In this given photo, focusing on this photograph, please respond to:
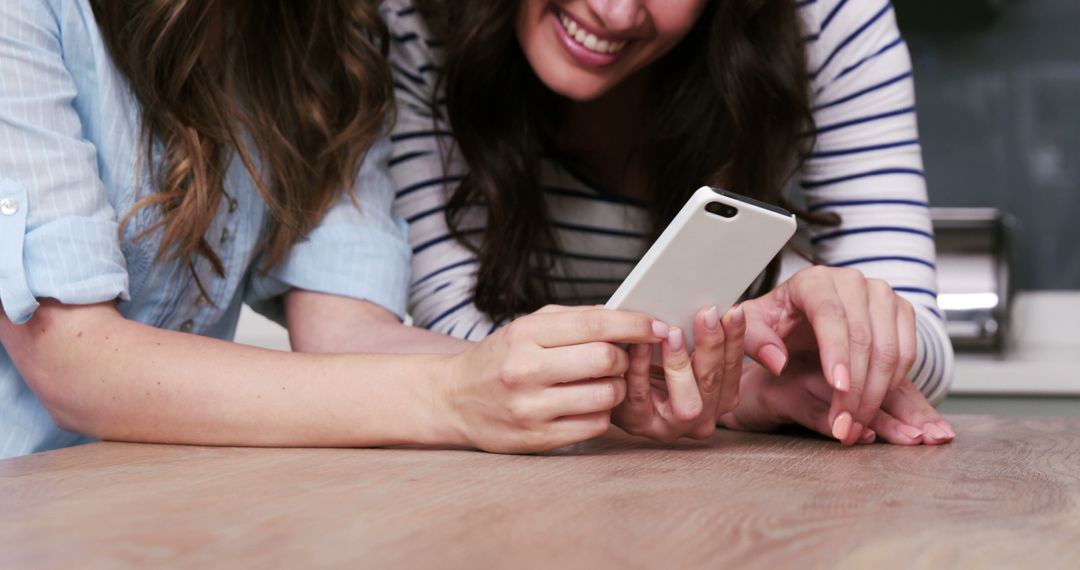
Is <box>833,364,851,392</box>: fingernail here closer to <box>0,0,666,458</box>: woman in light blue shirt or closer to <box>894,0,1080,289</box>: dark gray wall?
<box>0,0,666,458</box>: woman in light blue shirt

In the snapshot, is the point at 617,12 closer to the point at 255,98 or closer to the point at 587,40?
the point at 587,40

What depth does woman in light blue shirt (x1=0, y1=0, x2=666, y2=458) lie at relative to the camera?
33.1 inches

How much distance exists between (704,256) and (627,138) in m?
0.70

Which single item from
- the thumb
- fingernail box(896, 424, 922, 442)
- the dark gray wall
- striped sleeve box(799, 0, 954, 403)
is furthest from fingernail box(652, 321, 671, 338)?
the dark gray wall

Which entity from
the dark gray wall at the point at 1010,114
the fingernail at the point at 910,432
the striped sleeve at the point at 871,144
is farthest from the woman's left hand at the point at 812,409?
the dark gray wall at the point at 1010,114

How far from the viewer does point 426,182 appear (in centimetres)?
133

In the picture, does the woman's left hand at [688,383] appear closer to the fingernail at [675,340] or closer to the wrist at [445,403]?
the fingernail at [675,340]

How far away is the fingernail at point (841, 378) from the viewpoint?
86cm

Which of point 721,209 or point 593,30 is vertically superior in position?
point 593,30

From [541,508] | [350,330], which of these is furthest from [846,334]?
[350,330]

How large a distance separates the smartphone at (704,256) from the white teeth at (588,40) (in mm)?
425

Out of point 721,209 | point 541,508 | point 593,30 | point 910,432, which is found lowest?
point 910,432

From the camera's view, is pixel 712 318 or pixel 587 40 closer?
pixel 712 318

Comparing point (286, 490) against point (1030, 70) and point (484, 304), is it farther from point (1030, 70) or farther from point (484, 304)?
point (1030, 70)
